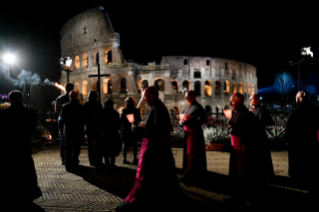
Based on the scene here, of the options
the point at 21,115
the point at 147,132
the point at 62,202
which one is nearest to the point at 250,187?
the point at 147,132

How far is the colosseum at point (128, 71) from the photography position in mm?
28547

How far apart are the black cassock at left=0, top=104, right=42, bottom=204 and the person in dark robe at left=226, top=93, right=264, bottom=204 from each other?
3.48 m

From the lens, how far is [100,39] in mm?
29844

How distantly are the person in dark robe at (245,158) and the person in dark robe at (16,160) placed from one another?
11.4 ft

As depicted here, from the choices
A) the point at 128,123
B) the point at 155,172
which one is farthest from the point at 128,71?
the point at 155,172

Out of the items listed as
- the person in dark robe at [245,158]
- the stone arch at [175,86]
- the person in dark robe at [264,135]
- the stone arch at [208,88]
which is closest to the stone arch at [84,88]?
the stone arch at [175,86]

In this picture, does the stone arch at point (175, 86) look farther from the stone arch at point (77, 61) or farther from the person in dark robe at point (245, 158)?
the person in dark robe at point (245, 158)

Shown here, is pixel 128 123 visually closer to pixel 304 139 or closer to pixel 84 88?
pixel 304 139

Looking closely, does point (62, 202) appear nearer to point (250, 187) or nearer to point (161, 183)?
point (161, 183)

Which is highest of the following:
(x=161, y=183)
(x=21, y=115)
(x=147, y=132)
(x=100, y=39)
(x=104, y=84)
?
(x=100, y=39)

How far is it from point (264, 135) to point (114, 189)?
11.3 ft

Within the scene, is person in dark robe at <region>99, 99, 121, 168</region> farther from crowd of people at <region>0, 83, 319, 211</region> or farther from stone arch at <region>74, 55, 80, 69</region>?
stone arch at <region>74, 55, 80, 69</region>

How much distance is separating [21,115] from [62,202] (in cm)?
173

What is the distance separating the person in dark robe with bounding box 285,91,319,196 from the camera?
4742mm
